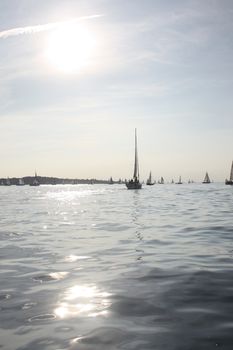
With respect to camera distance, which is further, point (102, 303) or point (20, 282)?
point (20, 282)

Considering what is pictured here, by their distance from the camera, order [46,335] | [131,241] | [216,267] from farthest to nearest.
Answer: [131,241], [216,267], [46,335]

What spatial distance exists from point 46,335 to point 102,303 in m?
2.21

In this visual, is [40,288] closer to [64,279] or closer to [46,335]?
[64,279]

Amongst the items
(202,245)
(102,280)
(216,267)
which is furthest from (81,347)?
(202,245)

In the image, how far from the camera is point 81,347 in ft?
22.4

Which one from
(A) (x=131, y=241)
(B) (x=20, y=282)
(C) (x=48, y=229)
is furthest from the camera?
(C) (x=48, y=229)

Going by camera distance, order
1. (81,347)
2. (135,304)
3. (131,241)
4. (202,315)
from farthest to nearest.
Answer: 1. (131,241)
2. (135,304)
3. (202,315)
4. (81,347)

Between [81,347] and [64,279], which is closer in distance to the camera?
[81,347]

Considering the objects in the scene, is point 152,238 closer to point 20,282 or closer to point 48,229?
point 48,229

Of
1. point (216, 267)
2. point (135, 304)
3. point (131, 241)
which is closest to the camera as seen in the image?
point (135, 304)

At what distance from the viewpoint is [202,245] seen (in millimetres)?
17922

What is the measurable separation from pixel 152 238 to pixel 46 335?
1358 centimetres

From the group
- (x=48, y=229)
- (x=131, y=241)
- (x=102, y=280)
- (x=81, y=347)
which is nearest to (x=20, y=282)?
(x=102, y=280)

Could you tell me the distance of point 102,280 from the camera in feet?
38.8
